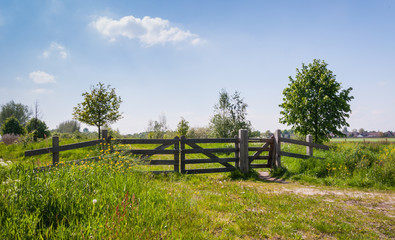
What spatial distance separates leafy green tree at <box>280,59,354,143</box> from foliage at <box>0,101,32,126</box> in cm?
6937

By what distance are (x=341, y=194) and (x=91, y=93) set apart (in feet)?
87.6

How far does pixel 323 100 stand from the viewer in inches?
762

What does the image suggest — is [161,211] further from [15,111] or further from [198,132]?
[15,111]

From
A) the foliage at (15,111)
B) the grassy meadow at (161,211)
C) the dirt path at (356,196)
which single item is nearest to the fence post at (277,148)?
the dirt path at (356,196)

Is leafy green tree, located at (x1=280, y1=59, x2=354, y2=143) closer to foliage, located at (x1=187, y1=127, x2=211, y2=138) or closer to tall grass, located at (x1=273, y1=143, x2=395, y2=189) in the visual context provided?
tall grass, located at (x1=273, y1=143, x2=395, y2=189)

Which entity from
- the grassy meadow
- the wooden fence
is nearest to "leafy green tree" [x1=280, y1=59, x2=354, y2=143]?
the wooden fence

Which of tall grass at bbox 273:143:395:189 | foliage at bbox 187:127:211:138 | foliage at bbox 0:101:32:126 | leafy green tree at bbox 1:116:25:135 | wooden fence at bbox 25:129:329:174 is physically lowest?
tall grass at bbox 273:143:395:189

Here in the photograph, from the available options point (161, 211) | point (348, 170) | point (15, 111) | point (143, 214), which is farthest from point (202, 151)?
point (15, 111)

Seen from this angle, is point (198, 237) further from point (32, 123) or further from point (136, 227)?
point (32, 123)

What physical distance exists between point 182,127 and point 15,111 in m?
51.6

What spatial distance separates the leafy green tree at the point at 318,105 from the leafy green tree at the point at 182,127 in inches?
815

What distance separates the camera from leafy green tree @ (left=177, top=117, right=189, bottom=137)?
39.2 meters

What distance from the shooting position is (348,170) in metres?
9.33

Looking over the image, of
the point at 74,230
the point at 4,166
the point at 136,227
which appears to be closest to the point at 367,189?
the point at 136,227
